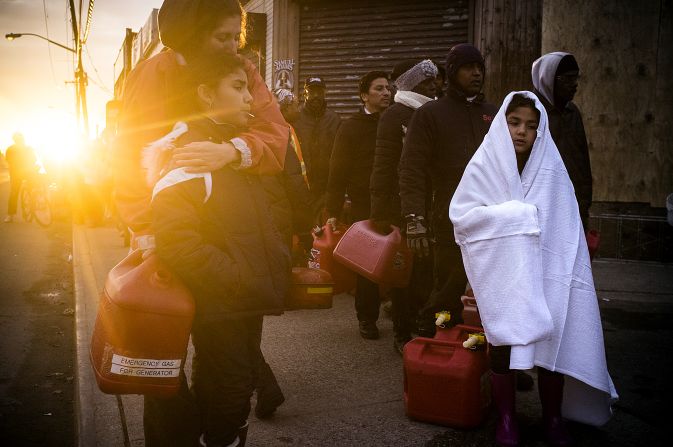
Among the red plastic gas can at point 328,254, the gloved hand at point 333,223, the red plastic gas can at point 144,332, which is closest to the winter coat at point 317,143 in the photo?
the red plastic gas can at point 328,254

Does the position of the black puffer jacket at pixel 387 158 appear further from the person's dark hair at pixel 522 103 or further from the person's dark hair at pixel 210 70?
the person's dark hair at pixel 210 70

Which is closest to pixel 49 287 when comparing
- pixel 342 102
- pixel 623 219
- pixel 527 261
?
pixel 342 102

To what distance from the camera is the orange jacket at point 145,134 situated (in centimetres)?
242

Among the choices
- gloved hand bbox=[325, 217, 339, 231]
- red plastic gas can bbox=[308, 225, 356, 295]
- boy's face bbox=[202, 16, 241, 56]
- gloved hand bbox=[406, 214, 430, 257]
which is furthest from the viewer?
red plastic gas can bbox=[308, 225, 356, 295]

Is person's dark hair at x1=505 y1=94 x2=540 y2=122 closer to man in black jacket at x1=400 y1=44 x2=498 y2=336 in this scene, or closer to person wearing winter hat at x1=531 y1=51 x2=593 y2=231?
man in black jacket at x1=400 y1=44 x2=498 y2=336

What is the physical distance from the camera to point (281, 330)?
528 centimetres

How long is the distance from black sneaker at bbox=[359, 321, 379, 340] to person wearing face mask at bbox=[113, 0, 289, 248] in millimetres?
2767

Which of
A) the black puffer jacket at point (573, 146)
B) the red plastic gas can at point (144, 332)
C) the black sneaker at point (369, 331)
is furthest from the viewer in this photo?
the black sneaker at point (369, 331)

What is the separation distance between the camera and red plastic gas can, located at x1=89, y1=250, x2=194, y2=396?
7.01ft

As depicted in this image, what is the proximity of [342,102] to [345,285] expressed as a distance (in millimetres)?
4422

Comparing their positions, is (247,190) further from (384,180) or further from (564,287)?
(384,180)

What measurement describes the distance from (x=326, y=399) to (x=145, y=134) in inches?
82.3

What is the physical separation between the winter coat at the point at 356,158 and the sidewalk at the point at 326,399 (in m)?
1.18

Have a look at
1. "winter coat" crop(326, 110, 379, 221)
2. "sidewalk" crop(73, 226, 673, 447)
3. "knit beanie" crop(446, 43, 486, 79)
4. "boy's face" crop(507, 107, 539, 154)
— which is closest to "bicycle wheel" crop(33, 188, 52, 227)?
"sidewalk" crop(73, 226, 673, 447)
